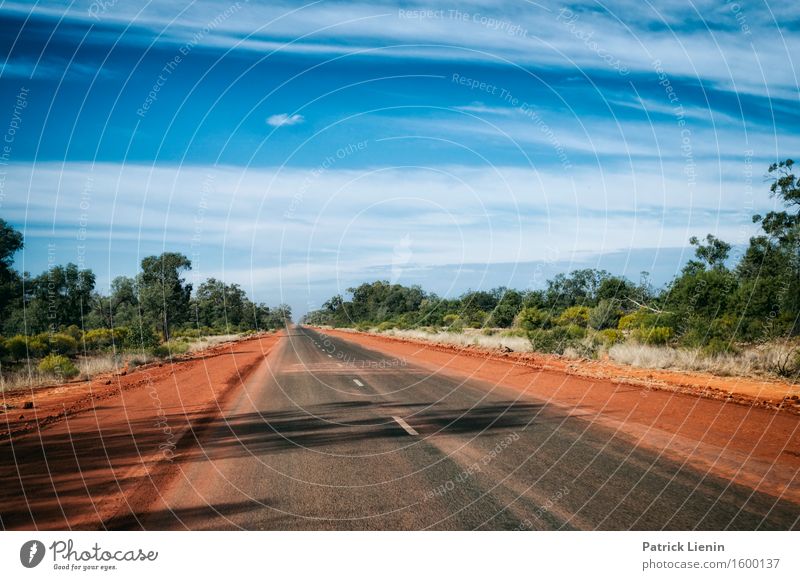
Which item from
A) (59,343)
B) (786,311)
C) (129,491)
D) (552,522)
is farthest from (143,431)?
(59,343)

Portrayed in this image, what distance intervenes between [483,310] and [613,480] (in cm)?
6229

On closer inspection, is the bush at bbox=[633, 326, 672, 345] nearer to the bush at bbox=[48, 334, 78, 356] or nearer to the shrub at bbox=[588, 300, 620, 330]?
the shrub at bbox=[588, 300, 620, 330]

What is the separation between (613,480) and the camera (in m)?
6.07

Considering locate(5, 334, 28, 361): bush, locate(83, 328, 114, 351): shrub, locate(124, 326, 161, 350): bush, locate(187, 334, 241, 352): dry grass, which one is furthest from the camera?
locate(187, 334, 241, 352): dry grass

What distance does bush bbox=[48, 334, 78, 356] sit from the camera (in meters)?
31.1

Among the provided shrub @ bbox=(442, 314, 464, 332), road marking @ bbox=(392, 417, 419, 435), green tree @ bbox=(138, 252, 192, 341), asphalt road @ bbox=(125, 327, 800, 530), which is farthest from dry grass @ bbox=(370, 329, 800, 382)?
green tree @ bbox=(138, 252, 192, 341)

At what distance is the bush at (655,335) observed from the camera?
22891 millimetres

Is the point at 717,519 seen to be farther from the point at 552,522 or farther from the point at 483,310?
the point at 483,310

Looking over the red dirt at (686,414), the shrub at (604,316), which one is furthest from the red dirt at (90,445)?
the shrub at (604,316)

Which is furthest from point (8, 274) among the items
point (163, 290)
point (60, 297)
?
point (163, 290)

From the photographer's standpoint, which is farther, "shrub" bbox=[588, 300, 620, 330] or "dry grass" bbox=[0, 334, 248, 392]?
"shrub" bbox=[588, 300, 620, 330]

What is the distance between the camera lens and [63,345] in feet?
106

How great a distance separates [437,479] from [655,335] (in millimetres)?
19597

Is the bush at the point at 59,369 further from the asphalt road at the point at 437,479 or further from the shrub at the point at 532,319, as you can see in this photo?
the shrub at the point at 532,319
